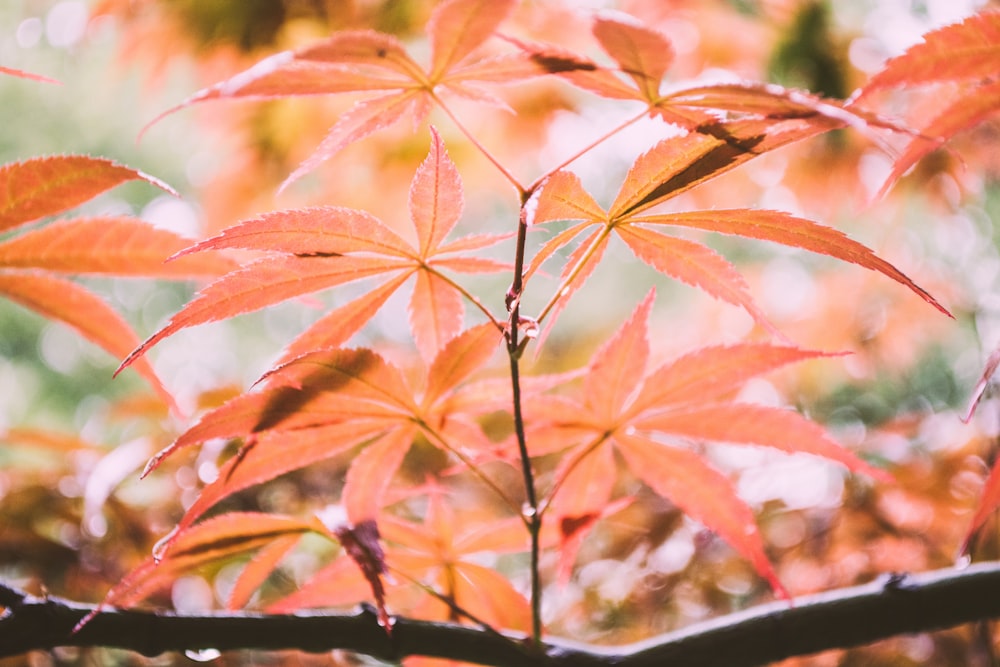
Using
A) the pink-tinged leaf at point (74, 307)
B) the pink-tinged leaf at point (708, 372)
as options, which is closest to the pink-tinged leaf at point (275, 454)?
the pink-tinged leaf at point (74, 307)

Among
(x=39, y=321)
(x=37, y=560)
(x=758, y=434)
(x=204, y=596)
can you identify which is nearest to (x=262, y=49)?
(x=37, y=560)

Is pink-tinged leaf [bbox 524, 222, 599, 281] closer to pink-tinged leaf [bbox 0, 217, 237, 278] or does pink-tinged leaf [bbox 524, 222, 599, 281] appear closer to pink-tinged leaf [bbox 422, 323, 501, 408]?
pink-tinged leaf [bbox 422, 323, 501, 408]

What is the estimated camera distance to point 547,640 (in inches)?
20.6

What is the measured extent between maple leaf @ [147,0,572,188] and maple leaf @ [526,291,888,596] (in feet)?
0.66

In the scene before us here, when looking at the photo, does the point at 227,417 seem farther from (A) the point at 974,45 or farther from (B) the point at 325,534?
(A) the point at 974,45

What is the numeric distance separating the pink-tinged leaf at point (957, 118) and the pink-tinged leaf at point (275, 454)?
1.29 ft

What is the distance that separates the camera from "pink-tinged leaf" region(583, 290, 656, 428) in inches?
21.8

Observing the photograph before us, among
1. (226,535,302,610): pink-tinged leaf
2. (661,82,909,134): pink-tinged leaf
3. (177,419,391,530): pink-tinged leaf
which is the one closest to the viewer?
(661,82,909,134): pink-tinged leaf

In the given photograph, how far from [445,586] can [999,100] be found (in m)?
0.58

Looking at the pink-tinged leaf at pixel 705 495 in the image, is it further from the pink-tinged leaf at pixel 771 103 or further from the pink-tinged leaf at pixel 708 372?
the pink-tinged leaf at pixel 771 103

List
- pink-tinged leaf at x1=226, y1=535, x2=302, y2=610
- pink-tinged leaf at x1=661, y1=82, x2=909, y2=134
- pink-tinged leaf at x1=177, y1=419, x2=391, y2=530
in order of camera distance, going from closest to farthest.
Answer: pink-tinged leaf at x1=661, y1=82, x2=909, y2=134, pink-tinged leaf at x1=177, y1=419, x2=391, y2=530, pink-tinged leaf at x1=226, y1=535, x2=302, y2=610

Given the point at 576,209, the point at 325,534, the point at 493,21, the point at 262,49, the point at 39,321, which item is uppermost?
the point at 39,321

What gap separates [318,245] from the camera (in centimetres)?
43

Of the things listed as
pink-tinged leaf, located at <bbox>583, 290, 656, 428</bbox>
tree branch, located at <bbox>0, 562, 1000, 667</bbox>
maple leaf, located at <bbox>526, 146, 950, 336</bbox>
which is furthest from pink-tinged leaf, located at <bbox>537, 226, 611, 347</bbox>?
tree branch, located at <bbox>0, 562, 1000, 667</bbox>
